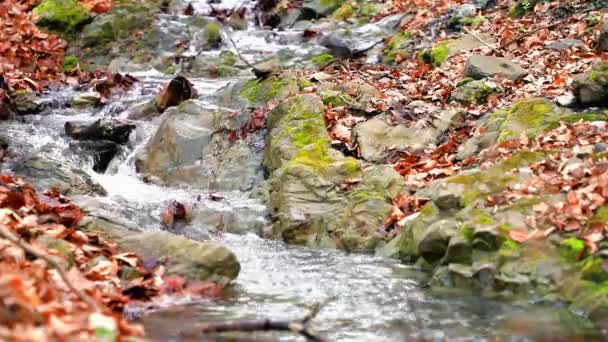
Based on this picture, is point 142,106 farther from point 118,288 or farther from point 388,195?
point 118,288

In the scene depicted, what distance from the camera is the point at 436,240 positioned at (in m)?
6.73

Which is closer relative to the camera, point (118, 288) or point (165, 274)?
point (118, 288)

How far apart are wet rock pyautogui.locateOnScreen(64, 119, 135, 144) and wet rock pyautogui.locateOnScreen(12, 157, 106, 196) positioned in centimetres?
209

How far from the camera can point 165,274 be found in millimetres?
5953

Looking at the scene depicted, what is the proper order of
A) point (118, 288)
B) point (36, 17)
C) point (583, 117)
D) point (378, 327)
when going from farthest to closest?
point (36, 17) < point (583, 117) < point (118, 288) < point (378, 327)

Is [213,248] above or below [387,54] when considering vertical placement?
above

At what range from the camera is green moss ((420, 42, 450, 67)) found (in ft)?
40.1

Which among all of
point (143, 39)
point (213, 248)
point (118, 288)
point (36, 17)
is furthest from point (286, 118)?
point (36, 17)

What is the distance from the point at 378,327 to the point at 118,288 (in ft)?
6.57

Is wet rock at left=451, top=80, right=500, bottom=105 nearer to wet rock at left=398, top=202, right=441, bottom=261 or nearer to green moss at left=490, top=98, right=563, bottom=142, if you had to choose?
green moss at left=490, top=98, right=563, bottom=142

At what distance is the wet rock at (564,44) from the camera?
10.7 metres

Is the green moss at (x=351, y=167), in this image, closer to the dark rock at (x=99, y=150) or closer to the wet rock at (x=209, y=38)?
the dark rock at (x=99, y=150)

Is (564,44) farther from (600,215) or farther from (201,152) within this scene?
(201,152)

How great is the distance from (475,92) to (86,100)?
23.0 feet
